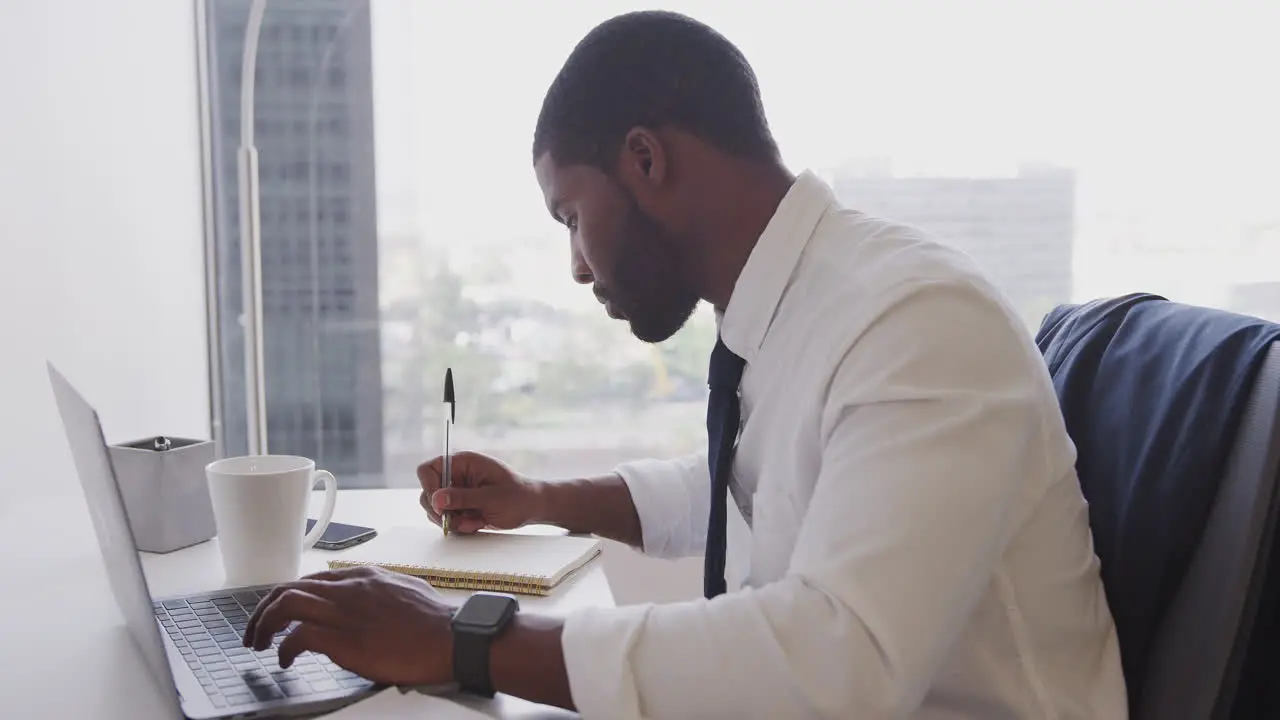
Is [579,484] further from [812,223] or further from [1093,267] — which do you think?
[1093,267]

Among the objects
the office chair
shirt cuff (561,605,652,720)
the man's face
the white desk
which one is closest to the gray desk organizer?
the white desk

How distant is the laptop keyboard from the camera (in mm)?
695

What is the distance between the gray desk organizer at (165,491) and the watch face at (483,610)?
462 millimetres

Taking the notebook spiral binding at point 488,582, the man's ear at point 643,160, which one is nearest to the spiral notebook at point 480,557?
the notebook spiral binding at point 488,582

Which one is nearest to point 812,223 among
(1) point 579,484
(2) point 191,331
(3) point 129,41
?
(1) point 579,484

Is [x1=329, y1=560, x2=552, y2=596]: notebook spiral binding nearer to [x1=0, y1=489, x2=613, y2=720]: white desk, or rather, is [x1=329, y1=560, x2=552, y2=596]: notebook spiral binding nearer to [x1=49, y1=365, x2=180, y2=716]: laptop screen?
[x1=0, y1=489, x2=613, y2=720]: white desk

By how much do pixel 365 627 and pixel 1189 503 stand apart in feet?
1.89

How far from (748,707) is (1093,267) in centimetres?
163

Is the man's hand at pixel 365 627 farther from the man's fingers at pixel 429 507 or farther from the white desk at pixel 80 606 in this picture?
the man's fingers at pixel 429 507

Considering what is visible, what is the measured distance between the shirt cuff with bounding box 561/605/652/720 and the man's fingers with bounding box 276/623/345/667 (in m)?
0.15

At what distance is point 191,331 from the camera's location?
1.92 m

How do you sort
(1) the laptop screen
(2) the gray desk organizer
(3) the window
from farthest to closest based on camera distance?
1. (3) the window
2. (2) the gray desk organizer
3. (1) the laptop screen

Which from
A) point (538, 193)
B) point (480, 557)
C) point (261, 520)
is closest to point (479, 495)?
point (480, 557)

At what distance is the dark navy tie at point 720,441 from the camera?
96 cm
